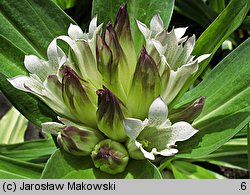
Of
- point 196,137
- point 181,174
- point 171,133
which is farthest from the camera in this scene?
point 181,174

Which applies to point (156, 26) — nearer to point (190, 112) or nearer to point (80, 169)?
point (190, 112)

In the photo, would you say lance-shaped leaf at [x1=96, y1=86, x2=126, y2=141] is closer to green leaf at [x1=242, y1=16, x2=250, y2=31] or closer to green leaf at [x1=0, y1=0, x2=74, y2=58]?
green leaf at [x1=0, y1=0, x2=74, y2=58]

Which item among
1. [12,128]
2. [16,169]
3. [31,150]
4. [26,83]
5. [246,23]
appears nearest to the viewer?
[26,83]

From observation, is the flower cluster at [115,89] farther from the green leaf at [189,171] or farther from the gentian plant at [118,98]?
the green leaf at [189,171]

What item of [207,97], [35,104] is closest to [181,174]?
[207,97]

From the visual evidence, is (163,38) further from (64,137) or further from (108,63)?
(64,137)

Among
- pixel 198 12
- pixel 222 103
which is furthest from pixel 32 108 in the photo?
pixel 198 12

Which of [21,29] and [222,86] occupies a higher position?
[21,29]
